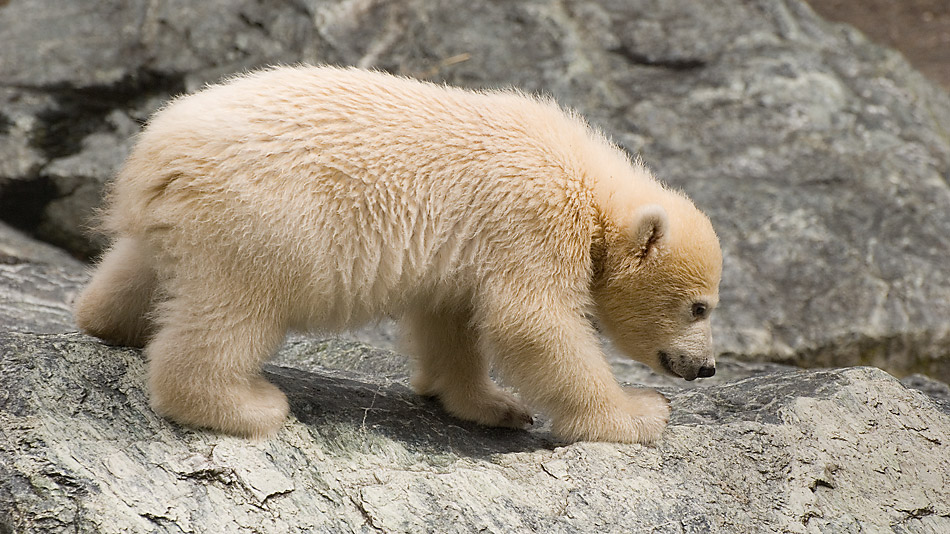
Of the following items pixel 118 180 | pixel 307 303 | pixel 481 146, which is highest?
pixel 481 146

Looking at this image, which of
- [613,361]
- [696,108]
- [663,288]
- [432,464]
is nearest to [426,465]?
[432,464]

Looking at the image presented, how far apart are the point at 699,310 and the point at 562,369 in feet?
3.13

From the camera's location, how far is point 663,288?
5035mm

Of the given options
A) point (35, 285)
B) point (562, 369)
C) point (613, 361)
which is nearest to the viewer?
point (562, 369)

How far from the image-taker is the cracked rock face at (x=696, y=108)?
29.4ft

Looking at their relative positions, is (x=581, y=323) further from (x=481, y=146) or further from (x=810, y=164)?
(x=810, y=164)

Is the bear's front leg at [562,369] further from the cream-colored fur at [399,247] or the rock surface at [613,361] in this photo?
the rock surface at [613,361]

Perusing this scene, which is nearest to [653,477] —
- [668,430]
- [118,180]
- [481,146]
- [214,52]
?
[668,430]

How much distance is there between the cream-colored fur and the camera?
419 centimetres

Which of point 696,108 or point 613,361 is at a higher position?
point 696,108

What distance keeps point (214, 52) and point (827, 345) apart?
22.8 ft

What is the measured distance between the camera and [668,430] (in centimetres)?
507

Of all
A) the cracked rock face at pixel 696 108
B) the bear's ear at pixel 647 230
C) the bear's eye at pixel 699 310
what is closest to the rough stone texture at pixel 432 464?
the bear's eye at pixel 699 310

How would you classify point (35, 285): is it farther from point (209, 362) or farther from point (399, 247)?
point (399, 247)
